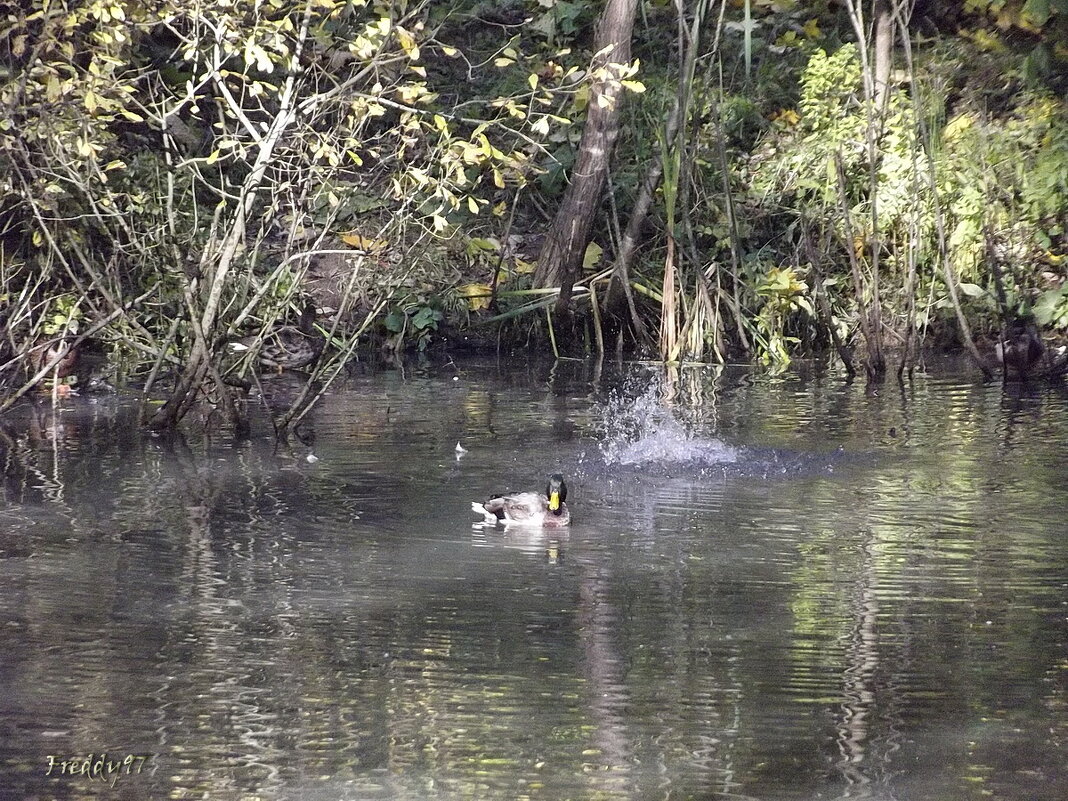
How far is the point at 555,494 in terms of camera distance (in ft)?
27.6

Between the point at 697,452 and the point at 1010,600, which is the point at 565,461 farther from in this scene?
the point at 1010,600

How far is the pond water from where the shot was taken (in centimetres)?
504

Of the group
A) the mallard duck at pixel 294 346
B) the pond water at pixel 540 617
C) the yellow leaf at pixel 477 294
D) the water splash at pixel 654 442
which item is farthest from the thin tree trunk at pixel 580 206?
the pond water at pixel 540 617

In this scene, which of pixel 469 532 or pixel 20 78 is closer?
pixel 469 532

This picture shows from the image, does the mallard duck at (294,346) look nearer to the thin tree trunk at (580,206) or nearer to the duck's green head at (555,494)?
the thin tree trunk at (580,206)

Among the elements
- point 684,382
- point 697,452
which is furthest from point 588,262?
point 697,452

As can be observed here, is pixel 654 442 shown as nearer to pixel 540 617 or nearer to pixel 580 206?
pixel 540 617

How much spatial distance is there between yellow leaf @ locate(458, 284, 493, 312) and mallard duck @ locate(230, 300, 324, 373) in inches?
76.0

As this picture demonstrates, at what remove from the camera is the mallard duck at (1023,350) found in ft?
49.5

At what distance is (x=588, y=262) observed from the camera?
61.5ft

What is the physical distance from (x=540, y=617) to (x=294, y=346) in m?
10.2

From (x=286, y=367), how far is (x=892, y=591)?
10063 millimetres

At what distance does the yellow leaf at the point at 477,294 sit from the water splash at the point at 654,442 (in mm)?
5403

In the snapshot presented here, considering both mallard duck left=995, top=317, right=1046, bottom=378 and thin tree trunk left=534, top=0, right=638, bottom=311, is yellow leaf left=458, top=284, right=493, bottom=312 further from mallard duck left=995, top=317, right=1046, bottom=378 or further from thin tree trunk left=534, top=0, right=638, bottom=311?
mallard duck left=995, top=317, right=1046, bottom=378
